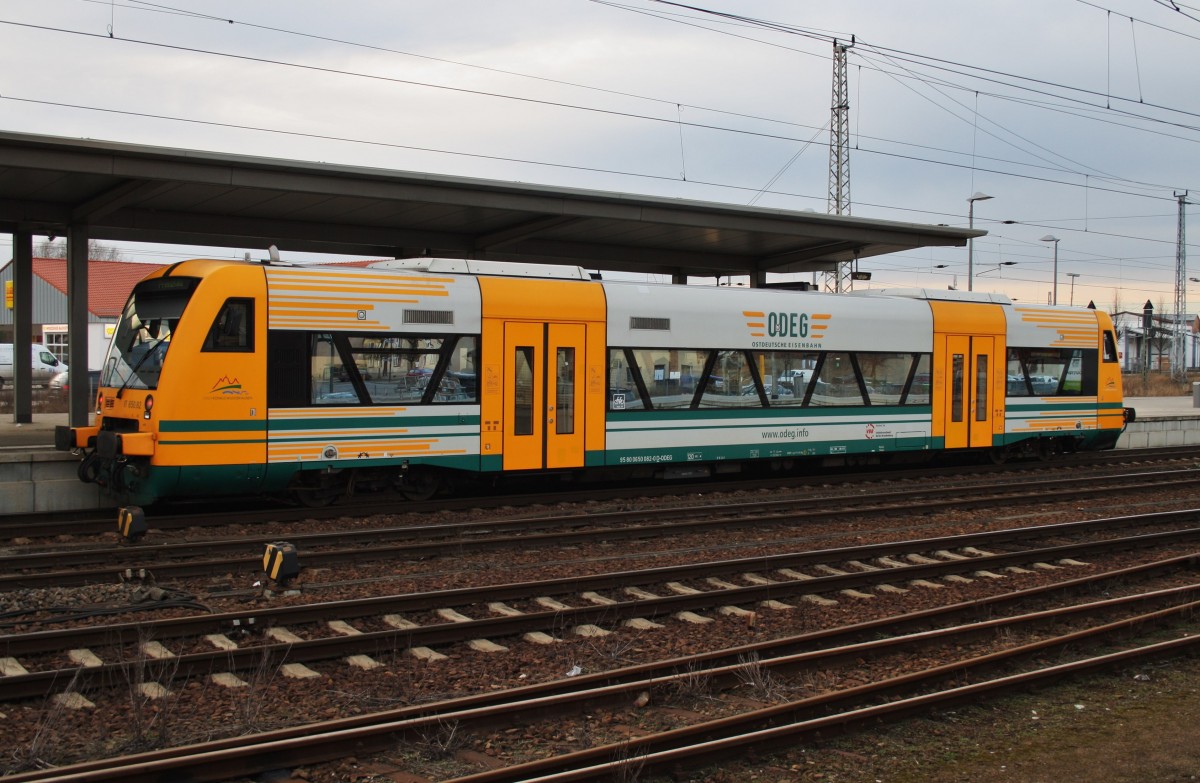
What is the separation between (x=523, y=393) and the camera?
Answer: 14.1 meters

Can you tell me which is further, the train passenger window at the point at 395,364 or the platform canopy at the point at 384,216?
the platform canopy at the point at 384,216

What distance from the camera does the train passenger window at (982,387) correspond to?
1841 centimetres

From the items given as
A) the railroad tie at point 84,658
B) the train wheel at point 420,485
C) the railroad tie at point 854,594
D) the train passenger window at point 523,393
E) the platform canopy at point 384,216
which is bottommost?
the railroad tie at point 854,594

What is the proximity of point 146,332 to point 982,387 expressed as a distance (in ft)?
44.1

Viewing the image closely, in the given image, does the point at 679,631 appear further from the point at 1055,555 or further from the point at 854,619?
the point at 1055,555

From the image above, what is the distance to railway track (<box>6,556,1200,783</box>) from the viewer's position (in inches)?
201

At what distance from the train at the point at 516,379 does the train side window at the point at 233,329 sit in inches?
0.9

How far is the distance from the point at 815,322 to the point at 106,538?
34.2 feet

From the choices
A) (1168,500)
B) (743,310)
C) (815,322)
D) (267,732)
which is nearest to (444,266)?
(743,310)

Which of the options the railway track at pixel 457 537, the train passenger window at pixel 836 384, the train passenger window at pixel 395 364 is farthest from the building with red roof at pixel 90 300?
the railway track at pixel 457 537

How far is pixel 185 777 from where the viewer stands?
4.95 m

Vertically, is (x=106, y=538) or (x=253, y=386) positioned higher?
(x=253, y=386)

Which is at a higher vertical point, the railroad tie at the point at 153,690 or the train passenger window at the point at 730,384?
the train passenger window at the point at 730,384

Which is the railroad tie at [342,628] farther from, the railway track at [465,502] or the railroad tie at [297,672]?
the railway track at [465,502]
